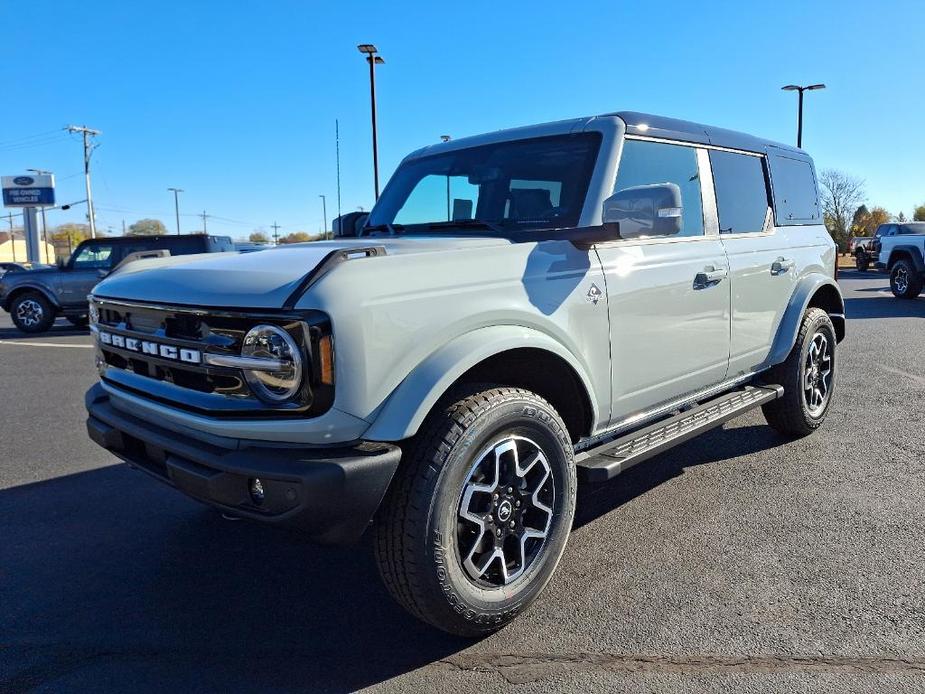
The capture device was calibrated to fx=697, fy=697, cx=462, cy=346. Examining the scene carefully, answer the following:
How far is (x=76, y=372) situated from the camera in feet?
28.5

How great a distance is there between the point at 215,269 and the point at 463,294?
95cm

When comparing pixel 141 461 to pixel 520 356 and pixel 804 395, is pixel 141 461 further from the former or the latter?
pixel 804 395

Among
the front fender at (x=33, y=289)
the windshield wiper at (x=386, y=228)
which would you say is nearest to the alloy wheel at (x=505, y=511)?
the windshield wiper at (x=386, y=228)

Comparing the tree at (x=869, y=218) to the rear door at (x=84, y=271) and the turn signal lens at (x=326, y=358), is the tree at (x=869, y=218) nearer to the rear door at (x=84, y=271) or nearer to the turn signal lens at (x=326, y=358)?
the rear door at (x=84, y=271)

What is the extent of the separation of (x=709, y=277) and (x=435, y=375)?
79.0 inches

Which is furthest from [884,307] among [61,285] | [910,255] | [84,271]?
[61,285]

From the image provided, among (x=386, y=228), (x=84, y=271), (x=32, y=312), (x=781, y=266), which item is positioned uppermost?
(x=386, y=228)

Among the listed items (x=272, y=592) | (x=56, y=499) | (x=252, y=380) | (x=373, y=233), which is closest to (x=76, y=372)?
(x=56, y=499)

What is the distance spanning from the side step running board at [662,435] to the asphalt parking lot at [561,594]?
466 millimetres

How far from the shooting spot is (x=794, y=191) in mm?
5012

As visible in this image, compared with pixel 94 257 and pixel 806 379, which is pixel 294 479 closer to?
pixel 806 379

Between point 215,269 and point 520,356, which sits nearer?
point 215,269

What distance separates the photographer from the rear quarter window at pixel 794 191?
4.75m

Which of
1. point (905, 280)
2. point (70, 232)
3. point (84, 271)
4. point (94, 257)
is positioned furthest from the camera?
point (70, 232)
